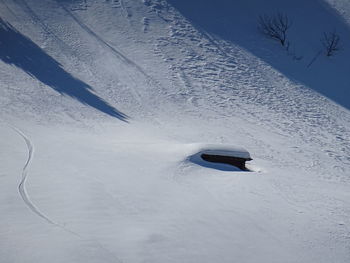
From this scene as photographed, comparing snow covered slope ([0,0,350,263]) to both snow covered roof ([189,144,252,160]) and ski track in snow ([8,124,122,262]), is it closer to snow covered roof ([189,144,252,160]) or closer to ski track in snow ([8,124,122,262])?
ski track in snow ([8,124,122,262])

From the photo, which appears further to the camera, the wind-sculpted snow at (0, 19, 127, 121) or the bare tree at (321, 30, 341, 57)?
the bare tree at (321, 30, 341, 57)

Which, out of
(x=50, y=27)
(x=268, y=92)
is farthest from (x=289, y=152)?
(x=50, y=27)

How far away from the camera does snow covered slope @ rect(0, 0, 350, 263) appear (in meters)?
5.39

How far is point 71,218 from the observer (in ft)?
18.3

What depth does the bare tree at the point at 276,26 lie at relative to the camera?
987 inches

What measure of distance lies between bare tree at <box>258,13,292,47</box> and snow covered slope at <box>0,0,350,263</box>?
26.3 inches

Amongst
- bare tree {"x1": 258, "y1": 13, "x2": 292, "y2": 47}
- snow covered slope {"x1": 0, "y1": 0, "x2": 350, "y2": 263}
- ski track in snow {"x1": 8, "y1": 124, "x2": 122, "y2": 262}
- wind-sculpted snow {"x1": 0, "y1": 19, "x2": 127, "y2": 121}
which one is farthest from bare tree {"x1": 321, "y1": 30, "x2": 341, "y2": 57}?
ski track in snow {"x1": 8, "y1": 124, "x2": 122, "y2": 262}

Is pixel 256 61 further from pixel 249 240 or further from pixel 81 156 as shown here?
pixel 249 240

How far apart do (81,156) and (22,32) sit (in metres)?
14.3

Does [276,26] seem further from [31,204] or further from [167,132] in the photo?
[31,204]

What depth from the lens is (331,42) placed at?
2505 cm

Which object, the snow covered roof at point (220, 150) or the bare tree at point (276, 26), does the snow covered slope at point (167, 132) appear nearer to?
the snow covered roof at point (220, 150)

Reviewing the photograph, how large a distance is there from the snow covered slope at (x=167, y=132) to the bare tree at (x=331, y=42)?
1.64 ft

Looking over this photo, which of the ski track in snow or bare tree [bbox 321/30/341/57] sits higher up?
bare tree [bbox 321/30/341/57]
